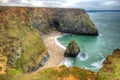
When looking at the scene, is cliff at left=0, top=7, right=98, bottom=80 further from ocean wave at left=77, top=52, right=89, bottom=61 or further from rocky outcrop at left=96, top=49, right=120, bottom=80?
ocean wave at left=77, top=52, right=89, bottom=61

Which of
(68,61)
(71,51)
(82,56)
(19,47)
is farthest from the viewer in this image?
(82,56)

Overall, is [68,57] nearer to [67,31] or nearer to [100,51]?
[100,51]

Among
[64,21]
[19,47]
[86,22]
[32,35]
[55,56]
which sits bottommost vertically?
[55,56]

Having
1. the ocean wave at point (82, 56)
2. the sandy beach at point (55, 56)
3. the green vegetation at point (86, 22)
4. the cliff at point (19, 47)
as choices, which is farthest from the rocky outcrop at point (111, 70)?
the green vegetation at point (86, 22)

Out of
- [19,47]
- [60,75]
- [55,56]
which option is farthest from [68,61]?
[60,75]

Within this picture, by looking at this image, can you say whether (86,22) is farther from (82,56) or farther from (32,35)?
(32,35)

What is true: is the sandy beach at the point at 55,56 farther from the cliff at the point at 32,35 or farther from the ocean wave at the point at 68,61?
the cliff at the point at 32,35

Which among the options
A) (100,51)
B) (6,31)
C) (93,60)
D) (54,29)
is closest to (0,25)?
(6,31)

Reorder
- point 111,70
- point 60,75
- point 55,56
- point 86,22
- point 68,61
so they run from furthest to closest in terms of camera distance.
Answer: point 86,22 → point 55,56 → point 68,61 → point 111,70 → point 60,75

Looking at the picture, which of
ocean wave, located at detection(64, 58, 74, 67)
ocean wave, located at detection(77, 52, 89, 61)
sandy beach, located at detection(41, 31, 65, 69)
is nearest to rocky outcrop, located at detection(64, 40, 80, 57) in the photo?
ocean wave, located at detection(77, 52, 89, 61)
